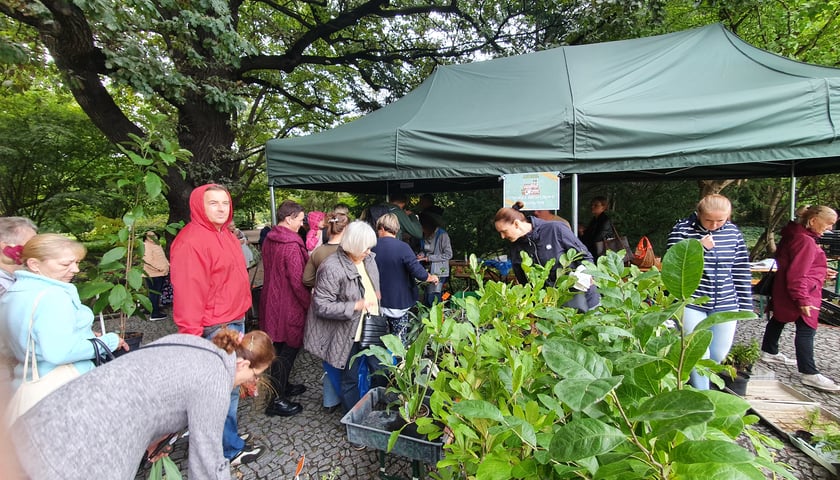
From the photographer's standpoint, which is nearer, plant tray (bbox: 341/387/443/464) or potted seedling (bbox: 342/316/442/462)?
potted seedling (bbox: 342/316/442/462)

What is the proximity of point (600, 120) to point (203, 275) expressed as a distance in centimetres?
297

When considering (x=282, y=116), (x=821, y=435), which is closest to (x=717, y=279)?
(x=821, y=435)

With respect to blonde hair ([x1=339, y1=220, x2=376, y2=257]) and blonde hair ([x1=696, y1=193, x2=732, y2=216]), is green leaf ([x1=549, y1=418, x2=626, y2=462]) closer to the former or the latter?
blonde hair ([x1=339, y1=220, x2=376, y2=257])

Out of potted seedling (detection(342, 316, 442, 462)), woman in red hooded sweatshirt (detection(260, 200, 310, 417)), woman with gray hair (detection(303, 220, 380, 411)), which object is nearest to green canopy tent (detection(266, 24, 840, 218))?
woman in red hooded sweatshirt (detection(260, 200, 310, 417))

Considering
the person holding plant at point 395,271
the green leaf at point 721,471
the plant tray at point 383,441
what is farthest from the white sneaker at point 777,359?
the green leaf at point 721,471

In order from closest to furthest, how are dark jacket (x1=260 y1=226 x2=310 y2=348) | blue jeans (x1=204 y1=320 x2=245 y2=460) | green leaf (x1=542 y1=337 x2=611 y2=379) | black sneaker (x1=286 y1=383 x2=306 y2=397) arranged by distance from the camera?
green leaf (x1=542 y1=337 x2=611 y2=379) < blue jeans (x1=204 y1=320 x2=245 y2=460) < dark jacket (x1=260 y1=226 x2=310 y2=348) < black sneaker (x1=286 y1=383 x2=306 y2=397)

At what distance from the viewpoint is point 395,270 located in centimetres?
282

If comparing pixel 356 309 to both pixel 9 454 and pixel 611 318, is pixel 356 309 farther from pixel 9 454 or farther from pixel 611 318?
pixel 9 454

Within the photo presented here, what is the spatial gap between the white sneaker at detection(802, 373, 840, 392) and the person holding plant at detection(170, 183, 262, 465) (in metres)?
4.38

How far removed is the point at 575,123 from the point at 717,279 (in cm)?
146

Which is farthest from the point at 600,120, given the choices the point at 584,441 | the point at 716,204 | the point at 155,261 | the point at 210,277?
the point at 155,261

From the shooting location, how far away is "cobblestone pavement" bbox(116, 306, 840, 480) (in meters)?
2.13

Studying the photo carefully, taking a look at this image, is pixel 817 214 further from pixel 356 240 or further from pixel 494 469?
pixel 494 469

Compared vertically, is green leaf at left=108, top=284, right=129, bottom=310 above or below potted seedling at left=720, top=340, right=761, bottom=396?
above
